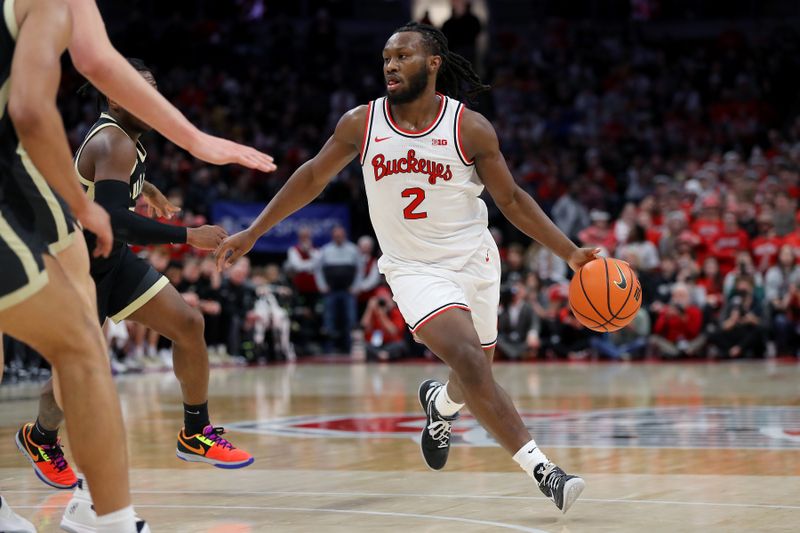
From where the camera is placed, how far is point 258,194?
65.4 ft

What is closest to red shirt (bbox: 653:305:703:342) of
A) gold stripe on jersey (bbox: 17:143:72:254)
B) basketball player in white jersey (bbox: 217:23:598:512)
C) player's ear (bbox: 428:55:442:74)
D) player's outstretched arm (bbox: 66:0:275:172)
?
basketball player in white jersey (bbox: 217:23:598:512)

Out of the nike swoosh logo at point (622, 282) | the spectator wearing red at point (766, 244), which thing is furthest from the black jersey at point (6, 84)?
the spectator wearing red at point (766, 244)

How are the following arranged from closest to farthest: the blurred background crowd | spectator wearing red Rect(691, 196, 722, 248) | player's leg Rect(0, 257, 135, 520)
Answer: player's leg Rect(0, 257, 135, 520) < the blurred background crowd < spectator wearing red Rect(691, 196, 722, 248)

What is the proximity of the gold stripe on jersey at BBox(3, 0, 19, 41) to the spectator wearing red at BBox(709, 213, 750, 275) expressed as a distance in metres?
14.3

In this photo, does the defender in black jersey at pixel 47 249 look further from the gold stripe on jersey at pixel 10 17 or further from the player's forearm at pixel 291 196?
the player's forearm at pixel 291 196

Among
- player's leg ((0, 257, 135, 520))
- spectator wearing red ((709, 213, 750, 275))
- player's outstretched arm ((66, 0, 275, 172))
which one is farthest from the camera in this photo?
spectator wearing red ((709, 213, 750, 275))

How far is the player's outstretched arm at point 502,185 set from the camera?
5668 millimetres

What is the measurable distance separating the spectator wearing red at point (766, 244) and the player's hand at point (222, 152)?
44.7 ft

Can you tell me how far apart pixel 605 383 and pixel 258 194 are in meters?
8.93

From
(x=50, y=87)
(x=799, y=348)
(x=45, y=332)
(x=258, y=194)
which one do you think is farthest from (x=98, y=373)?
(x=258, y=194)

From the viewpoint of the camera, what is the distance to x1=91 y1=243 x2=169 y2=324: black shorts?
5539 millimetres

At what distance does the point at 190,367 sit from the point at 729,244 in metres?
12.4

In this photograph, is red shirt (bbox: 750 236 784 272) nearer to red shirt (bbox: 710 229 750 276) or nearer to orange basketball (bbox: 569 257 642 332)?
red shirt (bbox: 710 229 750 276)

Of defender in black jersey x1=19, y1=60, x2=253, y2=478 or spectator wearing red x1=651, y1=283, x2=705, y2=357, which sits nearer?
defender in black jersey x1=19, y1=60, x2=253, y2=478
